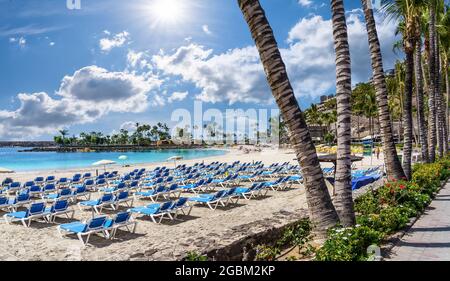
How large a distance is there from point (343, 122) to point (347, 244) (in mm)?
2362

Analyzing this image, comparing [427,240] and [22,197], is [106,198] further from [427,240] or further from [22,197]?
[427,240]

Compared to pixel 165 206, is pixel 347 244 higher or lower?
higher

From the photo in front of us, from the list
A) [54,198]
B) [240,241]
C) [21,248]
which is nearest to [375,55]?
[240,241]

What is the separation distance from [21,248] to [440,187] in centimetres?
1495

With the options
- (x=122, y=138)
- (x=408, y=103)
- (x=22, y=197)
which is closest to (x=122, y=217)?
(x=22, y=197)

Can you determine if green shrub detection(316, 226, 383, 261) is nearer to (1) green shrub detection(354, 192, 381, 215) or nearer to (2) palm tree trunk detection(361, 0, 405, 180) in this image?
(1) green shrub detection(354, 192, 381, 215)

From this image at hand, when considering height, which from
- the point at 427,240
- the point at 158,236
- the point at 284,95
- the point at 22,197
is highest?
the point at 284,95

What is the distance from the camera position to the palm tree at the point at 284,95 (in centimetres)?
553

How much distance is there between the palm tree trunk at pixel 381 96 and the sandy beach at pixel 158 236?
3553 mm

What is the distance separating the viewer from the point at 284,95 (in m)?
5.57

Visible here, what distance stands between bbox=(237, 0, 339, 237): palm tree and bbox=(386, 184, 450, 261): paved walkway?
5.70ft

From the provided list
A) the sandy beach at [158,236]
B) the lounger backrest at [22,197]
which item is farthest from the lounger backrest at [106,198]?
the lounger backrest at [22,197]

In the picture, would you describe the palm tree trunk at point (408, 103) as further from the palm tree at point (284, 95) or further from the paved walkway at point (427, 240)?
the palm tree at point (284, 95)
